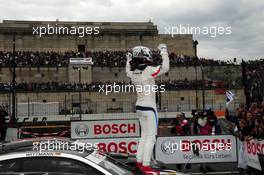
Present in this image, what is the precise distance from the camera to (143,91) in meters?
6.71

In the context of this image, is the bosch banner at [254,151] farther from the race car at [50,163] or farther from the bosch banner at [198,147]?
the race car at [50,163]

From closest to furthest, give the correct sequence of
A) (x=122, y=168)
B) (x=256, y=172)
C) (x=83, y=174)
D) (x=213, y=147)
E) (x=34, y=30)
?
1. (x=83, y=174)
2. (x=122, y=168)
3. (x=256, y=172)
4. (x=213, y=147)
5. (x=34, y=30)

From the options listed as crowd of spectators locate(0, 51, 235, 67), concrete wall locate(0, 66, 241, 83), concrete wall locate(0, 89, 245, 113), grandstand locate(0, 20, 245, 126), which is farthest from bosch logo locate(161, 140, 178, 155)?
concrete wall locate(0, 66, 241, 83)

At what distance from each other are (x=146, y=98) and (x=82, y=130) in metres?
6.49

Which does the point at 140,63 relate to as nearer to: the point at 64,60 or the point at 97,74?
the point at 97,74

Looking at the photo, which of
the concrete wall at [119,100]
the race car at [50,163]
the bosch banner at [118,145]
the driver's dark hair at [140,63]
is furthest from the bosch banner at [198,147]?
the concrete wall at [119,100]

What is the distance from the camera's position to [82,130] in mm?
12719

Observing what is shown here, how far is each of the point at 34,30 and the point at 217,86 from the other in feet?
82.8

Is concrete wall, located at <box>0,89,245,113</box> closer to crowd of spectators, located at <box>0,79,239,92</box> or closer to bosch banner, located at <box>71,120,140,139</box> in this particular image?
crowd of spectators, located at <box>0,79,239,92</box>

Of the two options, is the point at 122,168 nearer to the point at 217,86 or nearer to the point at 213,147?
the point at 213,147

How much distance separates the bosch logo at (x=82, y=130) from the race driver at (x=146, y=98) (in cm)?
612

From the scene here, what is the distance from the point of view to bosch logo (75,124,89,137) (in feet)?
41.6

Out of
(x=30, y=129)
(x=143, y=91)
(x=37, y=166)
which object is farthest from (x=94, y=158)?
(x=30, y=129)

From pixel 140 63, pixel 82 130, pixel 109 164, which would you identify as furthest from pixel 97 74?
pixel 109 164
